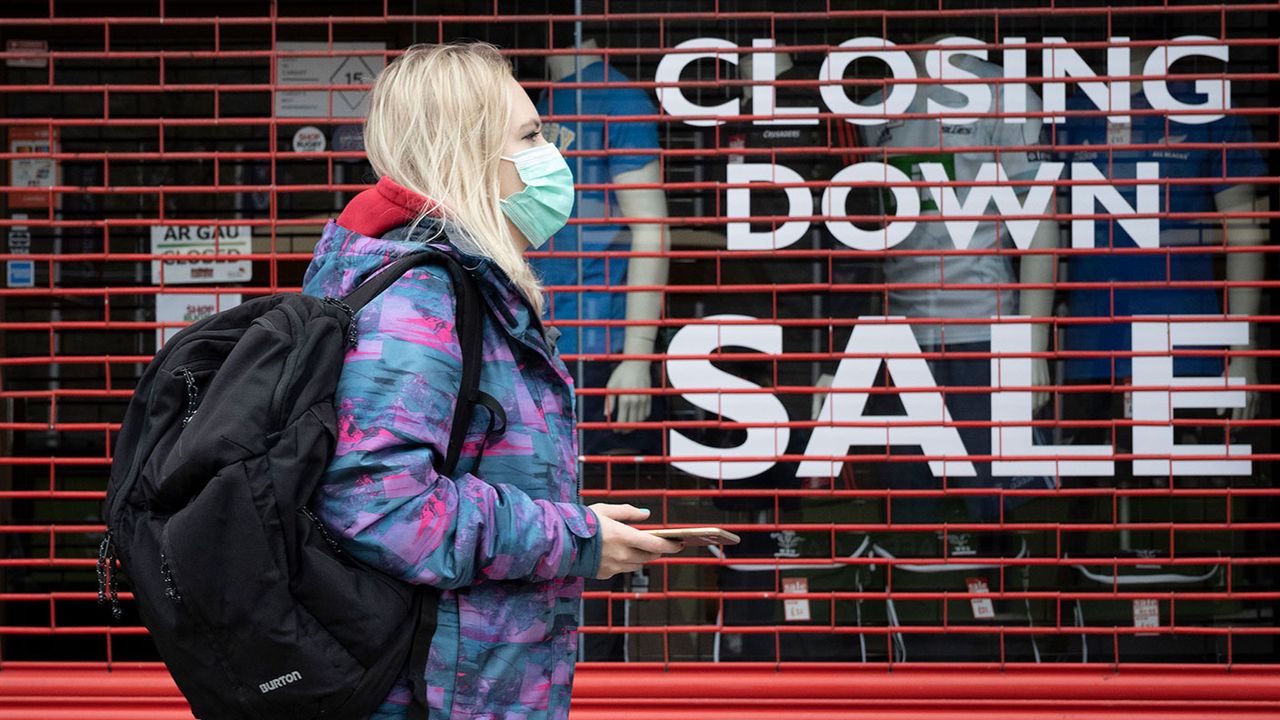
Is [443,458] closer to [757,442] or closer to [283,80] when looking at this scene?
[757,442]

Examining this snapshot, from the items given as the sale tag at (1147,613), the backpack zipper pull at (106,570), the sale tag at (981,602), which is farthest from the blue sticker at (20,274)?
the sale tag at (1147,613)

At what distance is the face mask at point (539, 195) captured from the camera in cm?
225

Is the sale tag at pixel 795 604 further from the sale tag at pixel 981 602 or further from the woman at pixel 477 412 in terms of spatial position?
the woman at pixel 477 412

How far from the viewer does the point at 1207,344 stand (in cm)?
409

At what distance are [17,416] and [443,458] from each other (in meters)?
3.34

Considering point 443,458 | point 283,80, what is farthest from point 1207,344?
point 283,80

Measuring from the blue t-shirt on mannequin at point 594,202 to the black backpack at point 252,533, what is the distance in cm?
224

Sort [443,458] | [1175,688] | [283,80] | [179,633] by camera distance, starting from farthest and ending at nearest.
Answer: [283,80] < [1175,688] < [443,458] < [179,633]

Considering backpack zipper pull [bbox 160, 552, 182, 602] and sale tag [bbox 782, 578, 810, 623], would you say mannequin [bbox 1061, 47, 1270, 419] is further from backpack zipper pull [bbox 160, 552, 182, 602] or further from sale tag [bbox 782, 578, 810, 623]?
backpack zipper pull [bbox 160, 552, 182, 602]

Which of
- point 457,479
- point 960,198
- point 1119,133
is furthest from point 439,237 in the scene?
point 1119,133

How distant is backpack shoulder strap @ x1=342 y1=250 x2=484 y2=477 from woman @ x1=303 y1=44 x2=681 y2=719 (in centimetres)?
2

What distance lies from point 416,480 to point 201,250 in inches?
119

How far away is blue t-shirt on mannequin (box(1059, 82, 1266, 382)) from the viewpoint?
4105 millimetres

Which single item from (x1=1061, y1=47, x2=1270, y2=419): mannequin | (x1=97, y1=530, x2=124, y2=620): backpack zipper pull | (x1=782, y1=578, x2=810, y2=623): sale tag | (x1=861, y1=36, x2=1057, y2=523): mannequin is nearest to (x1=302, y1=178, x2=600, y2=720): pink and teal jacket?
(x1=97, y1=530, x2=124, y2=620): backpack zipper pull
